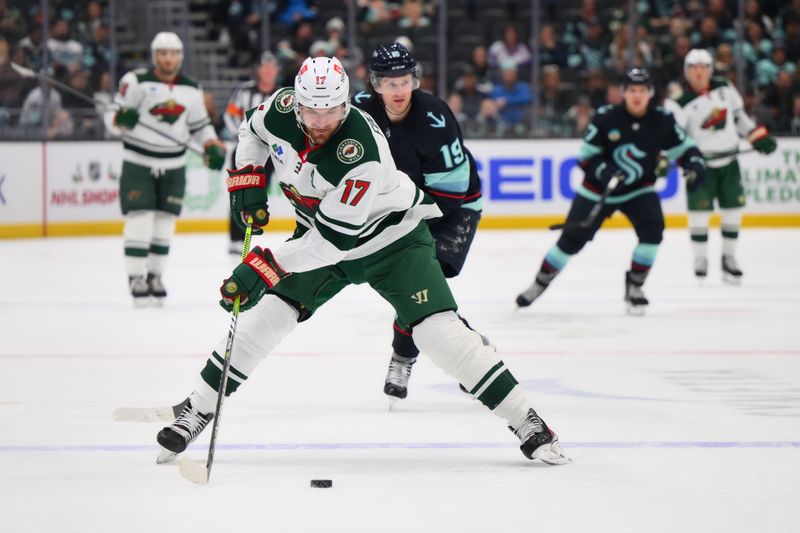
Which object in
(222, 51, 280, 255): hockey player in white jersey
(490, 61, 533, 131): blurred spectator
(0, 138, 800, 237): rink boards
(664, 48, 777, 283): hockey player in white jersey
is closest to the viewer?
(664, 48, 777, 283): hockey player in white jersey

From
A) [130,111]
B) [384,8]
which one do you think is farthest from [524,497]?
[384,8]

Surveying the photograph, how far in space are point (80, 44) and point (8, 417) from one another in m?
8.16

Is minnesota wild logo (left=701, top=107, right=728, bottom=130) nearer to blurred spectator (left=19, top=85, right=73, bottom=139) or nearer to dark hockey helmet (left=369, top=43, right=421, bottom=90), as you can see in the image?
dark hockey helmet (left=369, top=43, right=421, bottom=90)

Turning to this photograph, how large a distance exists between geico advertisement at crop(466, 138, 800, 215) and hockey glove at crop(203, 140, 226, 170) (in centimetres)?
465

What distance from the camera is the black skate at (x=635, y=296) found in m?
6.82

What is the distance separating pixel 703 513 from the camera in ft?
9.83

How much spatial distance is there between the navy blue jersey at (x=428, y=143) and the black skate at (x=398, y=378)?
1.83ft

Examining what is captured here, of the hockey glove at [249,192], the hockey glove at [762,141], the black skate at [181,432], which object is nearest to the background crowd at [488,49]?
the hockey glove at [762,141]

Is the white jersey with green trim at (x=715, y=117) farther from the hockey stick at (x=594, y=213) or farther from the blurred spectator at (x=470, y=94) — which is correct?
the blurred spectator at (x=470, y=94)

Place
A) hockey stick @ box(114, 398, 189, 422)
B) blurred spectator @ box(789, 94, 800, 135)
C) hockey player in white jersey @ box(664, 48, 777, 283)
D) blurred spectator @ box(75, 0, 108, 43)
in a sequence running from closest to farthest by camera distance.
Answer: hockey stick @ box(114, 398, 189, 422)
hockey player in white jersey @ box(664, 48, 777, 283)
blurred spectator @ box(75, 0, 108, 43)
blurred spectator @ box(789, 94, 800, 135)

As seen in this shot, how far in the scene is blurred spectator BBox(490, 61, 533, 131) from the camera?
12.2 metres

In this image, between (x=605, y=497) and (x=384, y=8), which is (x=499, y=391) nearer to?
(x=605, y=497)

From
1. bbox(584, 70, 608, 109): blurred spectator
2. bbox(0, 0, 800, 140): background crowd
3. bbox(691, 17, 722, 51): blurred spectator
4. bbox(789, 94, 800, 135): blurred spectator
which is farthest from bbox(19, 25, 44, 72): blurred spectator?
bbox(789, 94, 800, 135): blurred spectator

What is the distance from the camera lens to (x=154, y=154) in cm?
741
